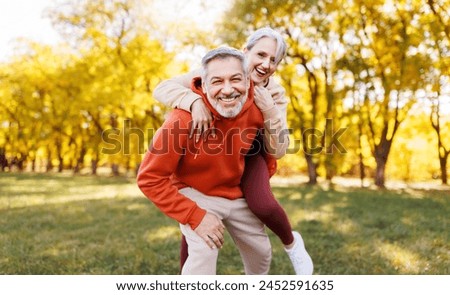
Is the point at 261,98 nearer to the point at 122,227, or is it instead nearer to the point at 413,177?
the point at 122,227

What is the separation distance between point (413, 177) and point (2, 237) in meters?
24.3

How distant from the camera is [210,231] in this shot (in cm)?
236

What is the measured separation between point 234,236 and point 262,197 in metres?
0.32

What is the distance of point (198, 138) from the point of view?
2.30m

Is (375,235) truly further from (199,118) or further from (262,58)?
(199,118)

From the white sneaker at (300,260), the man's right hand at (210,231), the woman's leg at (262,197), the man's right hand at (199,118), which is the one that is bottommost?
the white sneaker at (300,260)

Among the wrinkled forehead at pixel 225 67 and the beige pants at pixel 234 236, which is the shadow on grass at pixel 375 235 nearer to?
the beige pants at pixel 234 236

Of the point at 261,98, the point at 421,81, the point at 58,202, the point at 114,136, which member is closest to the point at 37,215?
the point at 58,202

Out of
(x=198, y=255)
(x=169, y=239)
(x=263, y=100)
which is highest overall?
(x=263, y=100)

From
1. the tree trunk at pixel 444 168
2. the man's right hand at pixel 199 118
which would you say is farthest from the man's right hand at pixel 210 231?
the tree trunk at pixel 444 168

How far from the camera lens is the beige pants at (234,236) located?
240 centimetres

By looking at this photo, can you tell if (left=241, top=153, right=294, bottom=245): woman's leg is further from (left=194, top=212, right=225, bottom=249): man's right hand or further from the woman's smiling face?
the woman's smiling face

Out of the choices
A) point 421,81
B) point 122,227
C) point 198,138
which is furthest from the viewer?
point 421,81

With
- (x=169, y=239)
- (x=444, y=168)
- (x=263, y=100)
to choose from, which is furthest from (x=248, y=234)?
(x=444, y=168)
